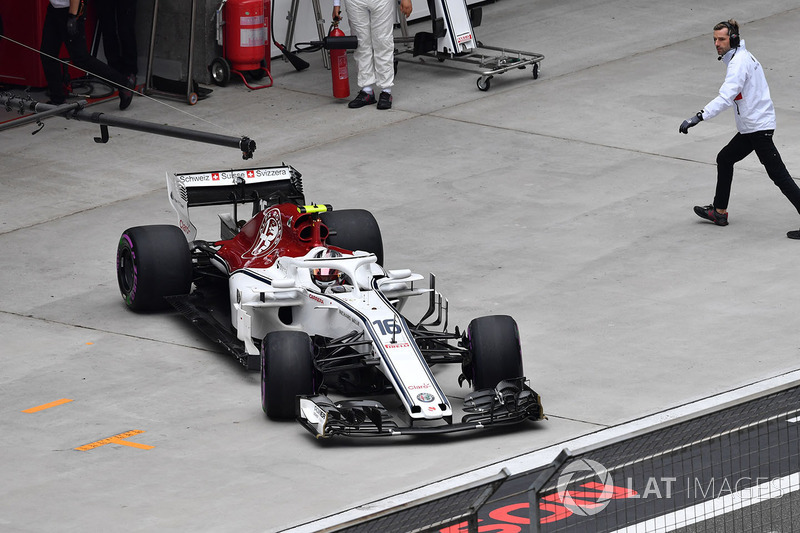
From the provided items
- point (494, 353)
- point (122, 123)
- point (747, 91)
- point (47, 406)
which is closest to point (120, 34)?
point (122, 123)

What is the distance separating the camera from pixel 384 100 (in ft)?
61.1

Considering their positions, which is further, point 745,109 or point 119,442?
point 745,109

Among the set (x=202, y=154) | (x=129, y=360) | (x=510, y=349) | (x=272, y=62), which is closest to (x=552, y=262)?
(x=510, y=349)

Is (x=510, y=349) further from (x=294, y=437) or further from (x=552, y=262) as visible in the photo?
(x=552, y=262)

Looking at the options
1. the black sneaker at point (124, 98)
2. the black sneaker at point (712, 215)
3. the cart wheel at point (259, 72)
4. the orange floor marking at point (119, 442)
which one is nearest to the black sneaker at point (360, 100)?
the cart wheel at point (259, 72)

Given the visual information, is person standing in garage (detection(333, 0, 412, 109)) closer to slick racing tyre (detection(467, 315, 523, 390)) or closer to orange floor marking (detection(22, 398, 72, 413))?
slick racing tyre (detection(467, 315, 523, 390))

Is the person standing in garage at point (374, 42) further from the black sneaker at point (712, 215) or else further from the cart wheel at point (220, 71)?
the black sneaker at point (712, 215)

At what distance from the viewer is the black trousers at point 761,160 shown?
45.0 ft

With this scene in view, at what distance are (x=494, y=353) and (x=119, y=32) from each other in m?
10.8

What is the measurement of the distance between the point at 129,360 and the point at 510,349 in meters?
3.12

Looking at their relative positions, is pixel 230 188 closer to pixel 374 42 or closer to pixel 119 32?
pixel 374 42

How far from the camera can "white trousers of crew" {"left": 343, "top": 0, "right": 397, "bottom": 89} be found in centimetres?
1834

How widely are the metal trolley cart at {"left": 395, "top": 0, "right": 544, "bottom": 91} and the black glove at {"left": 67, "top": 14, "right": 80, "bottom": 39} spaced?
4613mm

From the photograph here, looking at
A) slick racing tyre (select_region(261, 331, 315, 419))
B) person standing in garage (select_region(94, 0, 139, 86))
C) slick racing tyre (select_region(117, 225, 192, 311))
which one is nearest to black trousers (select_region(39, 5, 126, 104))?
person standing in garage (select_region(94, 0, 139, 86))
